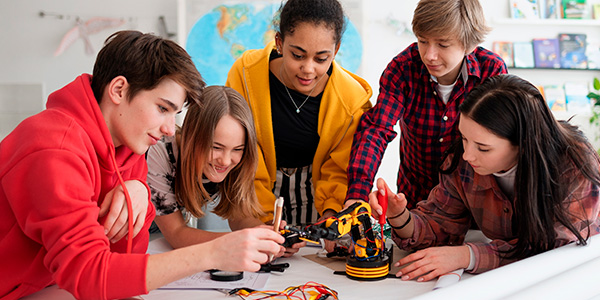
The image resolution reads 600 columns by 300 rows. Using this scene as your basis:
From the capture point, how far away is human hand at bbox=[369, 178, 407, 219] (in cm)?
143

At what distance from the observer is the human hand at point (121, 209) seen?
113 cm

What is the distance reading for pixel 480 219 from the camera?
4.99 feet

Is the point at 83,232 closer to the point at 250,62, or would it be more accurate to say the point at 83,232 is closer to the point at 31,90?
the point at 250,62

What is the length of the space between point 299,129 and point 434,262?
73 cm

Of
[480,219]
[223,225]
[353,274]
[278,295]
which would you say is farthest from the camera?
[223,225]

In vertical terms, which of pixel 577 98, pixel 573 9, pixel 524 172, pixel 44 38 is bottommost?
pixel 577 98

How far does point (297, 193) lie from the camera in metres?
1.92

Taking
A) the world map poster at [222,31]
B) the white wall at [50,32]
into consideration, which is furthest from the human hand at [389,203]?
the white wall at [50,32]

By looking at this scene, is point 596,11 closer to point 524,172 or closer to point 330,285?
point 524,172

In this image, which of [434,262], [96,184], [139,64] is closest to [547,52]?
[434,262]

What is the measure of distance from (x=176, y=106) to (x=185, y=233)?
21.4 inches

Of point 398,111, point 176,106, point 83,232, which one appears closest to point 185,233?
point 176,106

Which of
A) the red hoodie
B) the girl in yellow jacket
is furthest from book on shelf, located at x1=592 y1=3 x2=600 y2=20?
the red hoodie

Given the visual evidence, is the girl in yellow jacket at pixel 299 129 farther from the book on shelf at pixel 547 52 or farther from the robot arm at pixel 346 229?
the book on shelf at pixel 547 52
